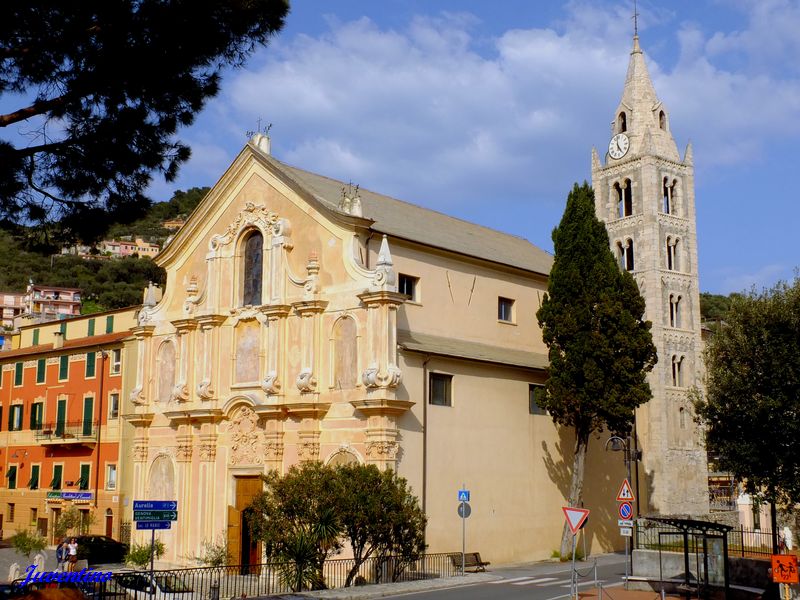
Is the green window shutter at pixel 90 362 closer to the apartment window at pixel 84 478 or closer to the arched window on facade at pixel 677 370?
the apartment window at pixel 84 478


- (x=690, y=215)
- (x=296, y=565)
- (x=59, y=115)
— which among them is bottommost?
(x=296, y=565)

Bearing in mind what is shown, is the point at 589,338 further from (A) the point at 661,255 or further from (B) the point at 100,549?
(A) the point at 661,255

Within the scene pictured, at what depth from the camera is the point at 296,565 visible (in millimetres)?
26812

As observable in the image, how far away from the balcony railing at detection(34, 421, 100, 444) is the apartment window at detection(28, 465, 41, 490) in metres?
1.76

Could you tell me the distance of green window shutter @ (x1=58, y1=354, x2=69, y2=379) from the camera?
5084 centimetres

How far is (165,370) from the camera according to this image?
40531mm

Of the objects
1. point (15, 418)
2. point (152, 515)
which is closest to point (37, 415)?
point (15, 418)

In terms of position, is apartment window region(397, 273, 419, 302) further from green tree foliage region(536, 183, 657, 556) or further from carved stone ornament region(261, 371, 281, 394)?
carved stone ornament region(261, 371, 281, 394)

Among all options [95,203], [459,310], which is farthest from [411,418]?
[95,203]

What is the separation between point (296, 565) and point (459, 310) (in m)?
14.4

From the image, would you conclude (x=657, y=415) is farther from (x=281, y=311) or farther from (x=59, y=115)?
(x=59, y=115)

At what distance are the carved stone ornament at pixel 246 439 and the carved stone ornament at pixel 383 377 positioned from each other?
598 cm

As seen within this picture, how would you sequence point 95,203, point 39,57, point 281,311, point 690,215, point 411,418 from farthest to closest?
point 690,215, point 281,311, point 411,418, point 95,203, point 39,57

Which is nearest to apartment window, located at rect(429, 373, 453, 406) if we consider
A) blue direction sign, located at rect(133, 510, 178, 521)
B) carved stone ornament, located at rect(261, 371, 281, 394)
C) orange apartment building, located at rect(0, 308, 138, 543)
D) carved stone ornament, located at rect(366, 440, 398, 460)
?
carved stone ornament, located at rect(366, 440, 398, 460)
